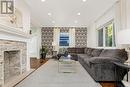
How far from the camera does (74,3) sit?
22.2 ft

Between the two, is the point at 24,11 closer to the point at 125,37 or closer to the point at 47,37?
the point at 125,37

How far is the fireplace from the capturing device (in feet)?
18.1

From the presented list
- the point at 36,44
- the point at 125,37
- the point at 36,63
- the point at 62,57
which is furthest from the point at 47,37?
the point at 125,37

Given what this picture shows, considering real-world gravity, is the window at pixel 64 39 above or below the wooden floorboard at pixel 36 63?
above

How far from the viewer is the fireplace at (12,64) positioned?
18.1 feet

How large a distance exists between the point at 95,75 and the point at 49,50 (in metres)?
9.20

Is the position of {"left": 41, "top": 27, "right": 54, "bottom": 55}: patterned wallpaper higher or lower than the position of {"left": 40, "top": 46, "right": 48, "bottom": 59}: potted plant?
higher

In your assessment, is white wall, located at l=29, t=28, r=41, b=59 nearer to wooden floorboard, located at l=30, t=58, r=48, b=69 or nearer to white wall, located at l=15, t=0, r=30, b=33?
wooden floorboard, located at l=30, t=58, r=48, b=69

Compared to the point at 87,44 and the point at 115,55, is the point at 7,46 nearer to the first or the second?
the point at 115,55

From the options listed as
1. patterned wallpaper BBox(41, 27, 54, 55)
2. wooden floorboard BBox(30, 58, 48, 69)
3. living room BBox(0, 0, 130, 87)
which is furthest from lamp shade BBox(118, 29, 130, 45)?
patterned wallpaper BBox(41, 27, 54, 55)

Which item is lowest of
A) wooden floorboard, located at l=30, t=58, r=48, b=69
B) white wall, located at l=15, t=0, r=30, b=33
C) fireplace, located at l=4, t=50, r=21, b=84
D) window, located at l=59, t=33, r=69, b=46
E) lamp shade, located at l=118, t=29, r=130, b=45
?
wooden floorboard, located at l=30, t=58, r=48, b=69

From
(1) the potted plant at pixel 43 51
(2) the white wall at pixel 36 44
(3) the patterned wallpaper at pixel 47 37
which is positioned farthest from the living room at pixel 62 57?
(2) the white wall at pixel 36 44

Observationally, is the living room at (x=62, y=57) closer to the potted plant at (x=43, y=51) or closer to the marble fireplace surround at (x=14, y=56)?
the marble fireplace surround at (x=14, y=56)

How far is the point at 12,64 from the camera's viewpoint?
5.81 metres
